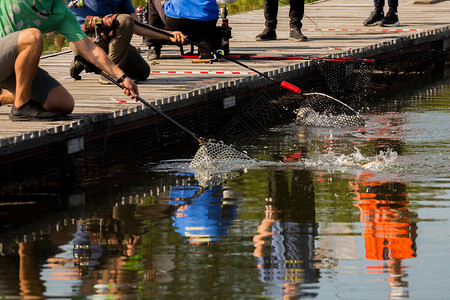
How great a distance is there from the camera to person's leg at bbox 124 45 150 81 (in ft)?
31.1

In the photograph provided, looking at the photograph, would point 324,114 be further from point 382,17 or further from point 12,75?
point 382,17

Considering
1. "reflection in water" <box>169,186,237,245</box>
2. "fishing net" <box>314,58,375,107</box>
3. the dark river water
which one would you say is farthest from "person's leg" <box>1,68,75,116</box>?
"fishing net" <box>314,58,375,107</box>

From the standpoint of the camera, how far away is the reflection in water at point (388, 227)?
538cm

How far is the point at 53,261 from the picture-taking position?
5.65 meters

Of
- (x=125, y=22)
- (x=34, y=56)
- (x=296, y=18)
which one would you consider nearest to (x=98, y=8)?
(x=125, y=22)

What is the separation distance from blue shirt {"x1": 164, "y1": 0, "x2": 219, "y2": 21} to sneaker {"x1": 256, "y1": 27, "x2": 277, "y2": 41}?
2438mm

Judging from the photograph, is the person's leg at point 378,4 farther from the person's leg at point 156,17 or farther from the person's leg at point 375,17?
the person's leg at point 156,17

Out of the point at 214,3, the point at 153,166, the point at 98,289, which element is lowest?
the point at 98,289

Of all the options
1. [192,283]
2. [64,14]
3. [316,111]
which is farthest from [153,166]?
[192,283]

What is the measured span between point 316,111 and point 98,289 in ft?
17.9

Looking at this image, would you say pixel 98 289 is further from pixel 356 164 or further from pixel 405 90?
pixel 405 90

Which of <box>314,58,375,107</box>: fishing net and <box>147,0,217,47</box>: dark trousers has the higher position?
<box>147,0,217,47</box>: dark trousers

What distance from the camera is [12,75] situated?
296 inches

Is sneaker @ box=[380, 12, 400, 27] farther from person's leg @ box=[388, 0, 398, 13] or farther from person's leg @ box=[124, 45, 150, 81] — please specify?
person's leg @ box=[124, 45, 150, 81]
